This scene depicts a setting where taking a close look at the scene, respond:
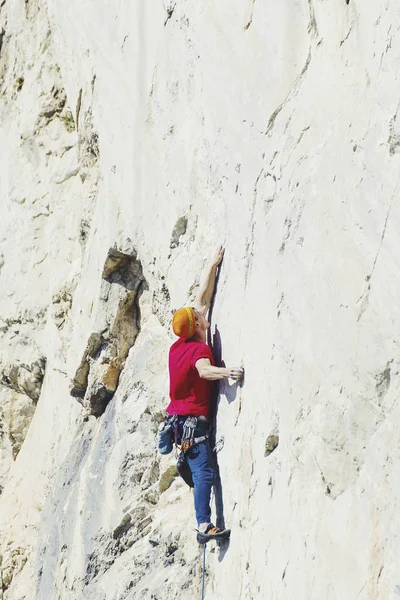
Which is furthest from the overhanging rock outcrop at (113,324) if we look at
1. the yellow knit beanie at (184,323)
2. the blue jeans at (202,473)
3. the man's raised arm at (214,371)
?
the blue jeans at (202,473)

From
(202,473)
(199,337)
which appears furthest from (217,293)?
(202,473)

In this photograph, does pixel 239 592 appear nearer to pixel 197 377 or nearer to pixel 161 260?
pixel 197 377

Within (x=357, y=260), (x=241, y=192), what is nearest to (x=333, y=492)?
(x=357, y=260)

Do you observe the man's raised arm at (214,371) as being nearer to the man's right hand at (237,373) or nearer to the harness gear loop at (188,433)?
the man's right hand at (237,373)

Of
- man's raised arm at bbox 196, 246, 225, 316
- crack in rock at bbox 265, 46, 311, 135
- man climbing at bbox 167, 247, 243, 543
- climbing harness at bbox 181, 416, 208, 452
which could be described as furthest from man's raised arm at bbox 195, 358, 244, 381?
crack in rock at bbox 265, 46, 311, 135

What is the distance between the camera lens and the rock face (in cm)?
459

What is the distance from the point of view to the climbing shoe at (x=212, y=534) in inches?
234

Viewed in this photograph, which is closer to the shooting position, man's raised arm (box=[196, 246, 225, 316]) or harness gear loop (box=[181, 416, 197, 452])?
harness gear loop (box=[181, 416, 197, 452])

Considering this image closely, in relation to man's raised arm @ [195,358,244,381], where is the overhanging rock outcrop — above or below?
above

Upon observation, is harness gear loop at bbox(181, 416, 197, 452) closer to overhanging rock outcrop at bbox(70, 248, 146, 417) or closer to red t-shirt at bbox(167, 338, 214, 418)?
red t-shirt at bbox(167, 338, 214, 418)

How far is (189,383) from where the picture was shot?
6527 millimetres

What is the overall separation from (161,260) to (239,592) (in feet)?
9.73

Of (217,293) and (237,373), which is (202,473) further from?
(217,293)

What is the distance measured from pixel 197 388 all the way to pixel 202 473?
0.62 meters
